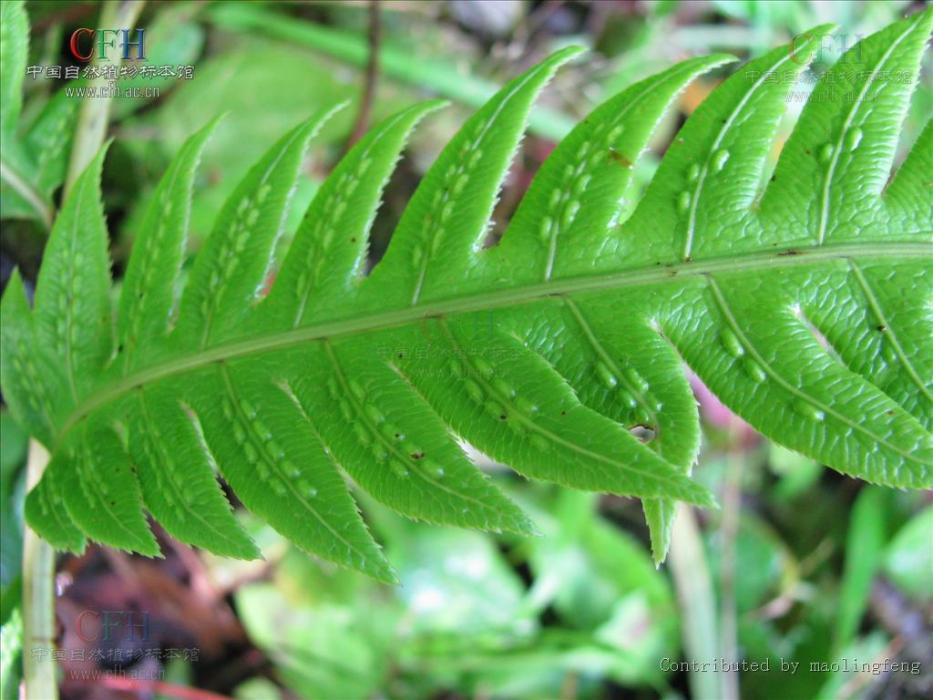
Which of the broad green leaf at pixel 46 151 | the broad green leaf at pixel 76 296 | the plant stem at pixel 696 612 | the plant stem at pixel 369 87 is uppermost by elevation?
the plant stem at pixel 369 87

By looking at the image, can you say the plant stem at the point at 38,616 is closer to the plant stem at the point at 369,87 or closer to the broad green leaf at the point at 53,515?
the broad green leaf at the point at 53,515

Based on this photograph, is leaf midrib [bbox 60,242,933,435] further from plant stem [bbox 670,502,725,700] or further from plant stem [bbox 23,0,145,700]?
plant stem [bbox 670,502,725,700]

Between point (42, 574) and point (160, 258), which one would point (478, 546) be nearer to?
point (42, 574)

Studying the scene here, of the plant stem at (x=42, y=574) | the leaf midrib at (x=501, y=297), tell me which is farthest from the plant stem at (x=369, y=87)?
the leaf midrib at (x=501, y=297)

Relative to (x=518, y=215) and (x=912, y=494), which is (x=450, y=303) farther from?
(x=912, y=494)

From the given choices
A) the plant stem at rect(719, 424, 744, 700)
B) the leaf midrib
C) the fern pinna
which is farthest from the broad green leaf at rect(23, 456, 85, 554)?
the plant stem at rect(719, 424, 744, 700)

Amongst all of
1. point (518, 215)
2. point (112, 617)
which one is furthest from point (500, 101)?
point (112, 617)
